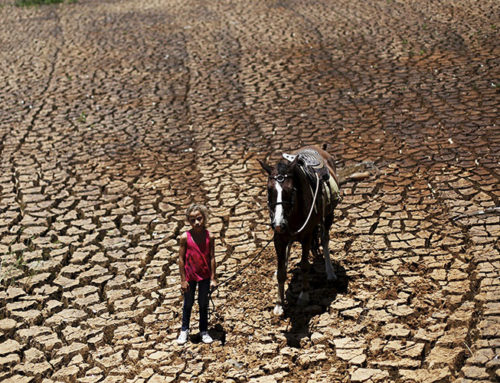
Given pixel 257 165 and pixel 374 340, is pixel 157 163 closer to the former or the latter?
pixel 257 165

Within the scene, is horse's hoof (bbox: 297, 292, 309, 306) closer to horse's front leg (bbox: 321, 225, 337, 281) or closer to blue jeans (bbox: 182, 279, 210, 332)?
horse's front leg (bbox: 321, 225, 337, 281)

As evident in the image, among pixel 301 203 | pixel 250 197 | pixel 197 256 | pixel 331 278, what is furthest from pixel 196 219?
pixel 250 197

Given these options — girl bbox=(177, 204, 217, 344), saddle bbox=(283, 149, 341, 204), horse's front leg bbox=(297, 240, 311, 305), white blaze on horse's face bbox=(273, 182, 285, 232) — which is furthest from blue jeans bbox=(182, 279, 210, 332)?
saddle bbox=(283, 149, 341, 204)

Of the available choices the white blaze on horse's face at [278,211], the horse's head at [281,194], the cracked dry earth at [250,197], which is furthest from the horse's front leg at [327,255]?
the white blaze on horse's face at [278,211]

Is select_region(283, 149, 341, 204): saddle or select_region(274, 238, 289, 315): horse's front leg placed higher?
select_region(283, 149, 341, 204): saddle

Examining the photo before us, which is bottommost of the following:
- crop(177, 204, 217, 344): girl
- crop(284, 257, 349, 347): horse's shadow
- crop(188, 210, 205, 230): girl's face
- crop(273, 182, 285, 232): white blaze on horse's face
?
crop(284, 257, 349, 347): horse's shadow

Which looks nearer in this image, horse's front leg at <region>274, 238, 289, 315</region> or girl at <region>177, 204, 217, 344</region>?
girl at <region>177, 204, 217, 344</region>

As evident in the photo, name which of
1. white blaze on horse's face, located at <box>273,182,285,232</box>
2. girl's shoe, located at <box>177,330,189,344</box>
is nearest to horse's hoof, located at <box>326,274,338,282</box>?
white blaze on horse's face, located at <box>273,182,285,232</box>

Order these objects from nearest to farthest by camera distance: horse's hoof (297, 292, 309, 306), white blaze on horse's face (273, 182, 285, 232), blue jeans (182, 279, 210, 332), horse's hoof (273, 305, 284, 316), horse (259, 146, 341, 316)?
white blaze on horse's face (273, 182, 285, 232), horse (259, 146, 341, 316), blue jeans (182, 279, 210, 332), horse's hoof (273, 305, 284, 316), horse's hoof (297, 292, 309, 306)

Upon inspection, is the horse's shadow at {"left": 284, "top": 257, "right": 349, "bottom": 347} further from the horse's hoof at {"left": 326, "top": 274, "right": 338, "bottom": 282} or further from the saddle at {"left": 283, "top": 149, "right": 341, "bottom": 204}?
the saddle at {"left": 283, "top": 149, "right": 341, "bottom": 204}

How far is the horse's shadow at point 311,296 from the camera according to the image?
6.09 meters

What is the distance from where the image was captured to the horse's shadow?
609 cm

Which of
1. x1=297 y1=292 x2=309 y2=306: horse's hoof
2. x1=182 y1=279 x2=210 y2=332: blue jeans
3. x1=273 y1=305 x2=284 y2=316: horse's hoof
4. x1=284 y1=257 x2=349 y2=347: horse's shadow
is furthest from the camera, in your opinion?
x1=297 y1=292 x2=309 y2=306: horse's hoof

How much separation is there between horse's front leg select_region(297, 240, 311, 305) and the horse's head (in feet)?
1.78
